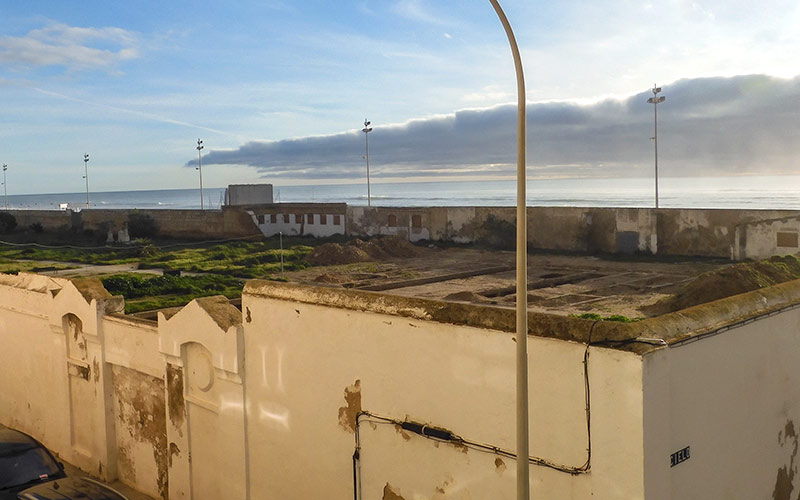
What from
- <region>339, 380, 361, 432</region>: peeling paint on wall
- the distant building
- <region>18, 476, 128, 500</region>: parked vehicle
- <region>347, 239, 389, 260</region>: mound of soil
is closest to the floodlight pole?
<region>339, 380, 361, 432</region>: peeling paint on wall

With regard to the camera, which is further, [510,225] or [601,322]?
→ [510,225]

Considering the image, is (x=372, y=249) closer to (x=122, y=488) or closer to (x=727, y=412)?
(x=122, y=488)

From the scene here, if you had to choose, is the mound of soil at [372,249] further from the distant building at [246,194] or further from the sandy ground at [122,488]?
the sandy ground at [122,488]

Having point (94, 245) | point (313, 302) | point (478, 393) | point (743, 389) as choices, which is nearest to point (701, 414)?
point (743, 389)

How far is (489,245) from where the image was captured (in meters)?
35.8

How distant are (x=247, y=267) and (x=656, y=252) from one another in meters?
17.8

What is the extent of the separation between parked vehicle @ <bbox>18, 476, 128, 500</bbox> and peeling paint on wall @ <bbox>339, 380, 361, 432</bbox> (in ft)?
12.2

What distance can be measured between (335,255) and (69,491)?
2440 cm

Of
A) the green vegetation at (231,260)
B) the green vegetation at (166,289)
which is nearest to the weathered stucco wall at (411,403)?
the green vegetation at (166,289)

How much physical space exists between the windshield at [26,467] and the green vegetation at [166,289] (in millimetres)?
8329

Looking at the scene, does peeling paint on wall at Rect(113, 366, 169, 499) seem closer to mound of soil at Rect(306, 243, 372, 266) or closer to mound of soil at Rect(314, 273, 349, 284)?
mound of soil at Rect(314, 273, 349, 284)

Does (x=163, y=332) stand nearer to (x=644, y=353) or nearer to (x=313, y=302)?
(x=313, y=302)

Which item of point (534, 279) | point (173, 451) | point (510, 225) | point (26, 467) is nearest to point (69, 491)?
point (26, 467)

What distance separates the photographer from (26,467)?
11.6 meters
